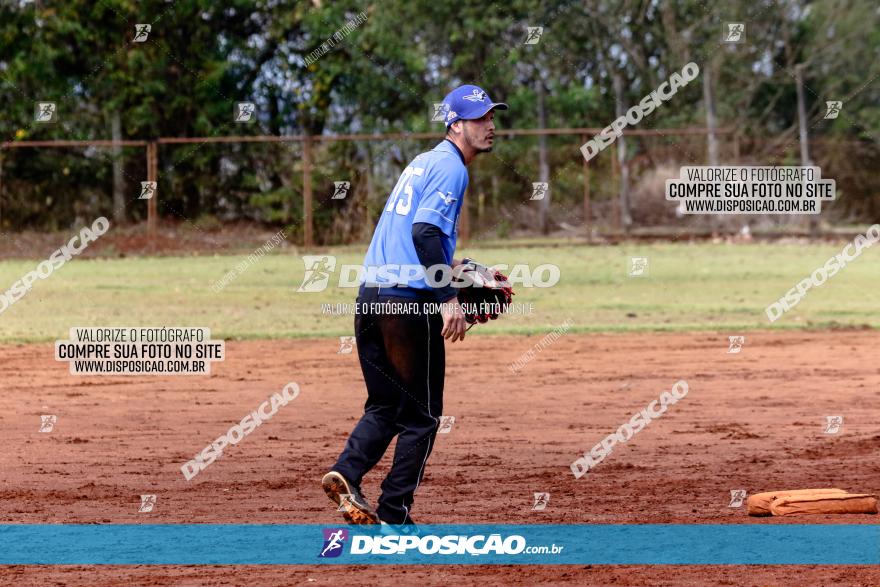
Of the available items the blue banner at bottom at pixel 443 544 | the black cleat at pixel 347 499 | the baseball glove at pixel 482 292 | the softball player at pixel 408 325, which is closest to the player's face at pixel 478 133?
the softball player at pixel 408 325

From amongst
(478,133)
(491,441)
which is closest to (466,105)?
(478,133)

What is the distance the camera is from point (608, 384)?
14055 mm

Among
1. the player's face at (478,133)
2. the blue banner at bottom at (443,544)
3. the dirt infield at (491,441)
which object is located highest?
the player's face at (478,133)

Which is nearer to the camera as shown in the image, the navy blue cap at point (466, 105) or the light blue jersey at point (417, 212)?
the light blue jersey at point (417, 212)

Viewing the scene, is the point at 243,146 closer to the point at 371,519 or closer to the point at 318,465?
the point at 318,465

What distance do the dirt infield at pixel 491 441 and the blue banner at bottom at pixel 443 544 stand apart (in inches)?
7.5

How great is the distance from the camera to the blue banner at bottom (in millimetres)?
6852

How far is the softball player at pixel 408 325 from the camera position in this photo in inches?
276

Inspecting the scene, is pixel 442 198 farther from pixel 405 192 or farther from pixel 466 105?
pixel 466 105

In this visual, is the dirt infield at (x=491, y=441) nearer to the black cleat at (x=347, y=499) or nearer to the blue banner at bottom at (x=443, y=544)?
the blue banner at bottom at (x=443, y=544)

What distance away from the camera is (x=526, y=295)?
2241 cm

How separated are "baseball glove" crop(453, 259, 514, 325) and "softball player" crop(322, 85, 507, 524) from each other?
11.1 inches

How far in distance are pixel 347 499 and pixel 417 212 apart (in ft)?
4.73

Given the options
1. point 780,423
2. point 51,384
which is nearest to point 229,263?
point 51,384
